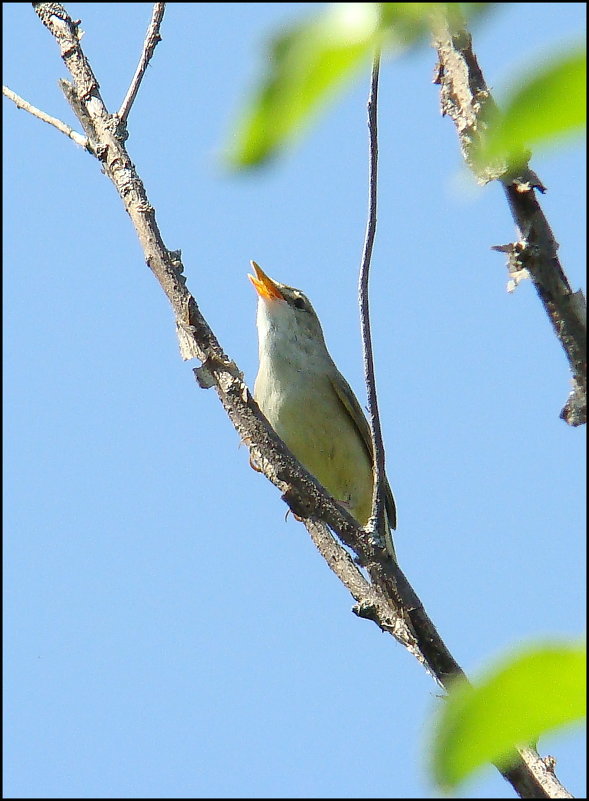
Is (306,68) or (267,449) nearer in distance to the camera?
(306,68)

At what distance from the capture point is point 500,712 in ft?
1.71

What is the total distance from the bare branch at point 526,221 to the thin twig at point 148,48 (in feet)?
7.79

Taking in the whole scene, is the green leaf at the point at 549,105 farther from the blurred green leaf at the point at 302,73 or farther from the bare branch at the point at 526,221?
the bare branch at the point at 526,221

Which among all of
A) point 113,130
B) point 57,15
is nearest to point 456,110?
point 113,130

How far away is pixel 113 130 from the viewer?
4047mm

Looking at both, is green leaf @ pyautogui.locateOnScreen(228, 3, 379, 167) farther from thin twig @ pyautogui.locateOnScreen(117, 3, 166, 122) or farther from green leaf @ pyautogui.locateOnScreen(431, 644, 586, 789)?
thin twig @ pyautogui.locateOnScreen(117, 3, 166, 122)

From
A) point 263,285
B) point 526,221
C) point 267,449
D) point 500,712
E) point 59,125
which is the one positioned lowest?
point 500,712

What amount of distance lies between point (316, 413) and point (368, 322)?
14.3ft

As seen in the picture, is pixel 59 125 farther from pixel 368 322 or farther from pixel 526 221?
pixel 526 221

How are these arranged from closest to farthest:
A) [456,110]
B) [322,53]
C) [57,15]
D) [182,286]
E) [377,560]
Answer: [322,53] → [456,110] → [377,560] → [182,286] → [57,15]

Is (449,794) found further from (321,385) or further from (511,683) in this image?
(321,385)

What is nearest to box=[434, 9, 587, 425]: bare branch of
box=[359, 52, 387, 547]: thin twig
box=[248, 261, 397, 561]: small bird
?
box=[359, 52, 387, 547]: thin twig

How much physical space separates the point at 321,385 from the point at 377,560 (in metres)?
4.25

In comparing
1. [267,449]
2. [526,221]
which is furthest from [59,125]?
[526,221]
